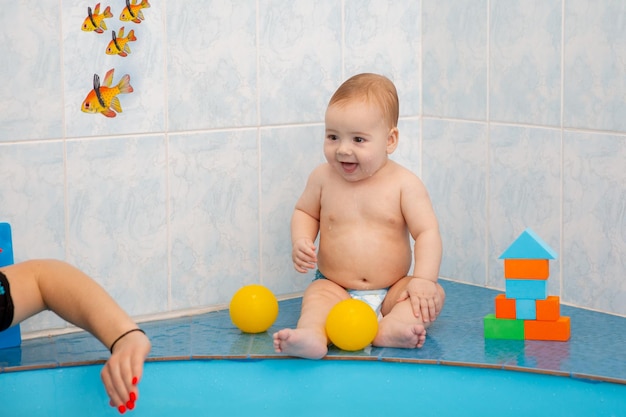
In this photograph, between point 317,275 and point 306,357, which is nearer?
point 306,357

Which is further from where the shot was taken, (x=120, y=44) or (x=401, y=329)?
(x=120, y=44)

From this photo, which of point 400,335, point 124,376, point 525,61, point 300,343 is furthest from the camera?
point 525,61

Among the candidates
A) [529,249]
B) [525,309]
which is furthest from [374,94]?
[525,309]

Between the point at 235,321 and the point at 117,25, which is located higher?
the point at 117,25

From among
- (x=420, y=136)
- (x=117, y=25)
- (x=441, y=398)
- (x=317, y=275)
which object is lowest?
(x=441, y=398)

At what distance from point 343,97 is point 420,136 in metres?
0.68

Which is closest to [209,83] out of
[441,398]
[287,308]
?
[287,308]

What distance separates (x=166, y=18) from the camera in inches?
117

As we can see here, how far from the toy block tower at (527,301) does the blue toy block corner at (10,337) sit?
1138 mm

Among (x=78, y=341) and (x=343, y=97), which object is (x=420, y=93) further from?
(x=78, y=341)

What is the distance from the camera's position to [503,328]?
2787 mm

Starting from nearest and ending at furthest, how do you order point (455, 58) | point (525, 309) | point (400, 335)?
point (400, 335) → point (525, 309) → point (455, 58)

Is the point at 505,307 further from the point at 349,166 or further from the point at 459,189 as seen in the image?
the point at 459,189

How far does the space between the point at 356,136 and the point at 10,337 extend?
3.20ft
